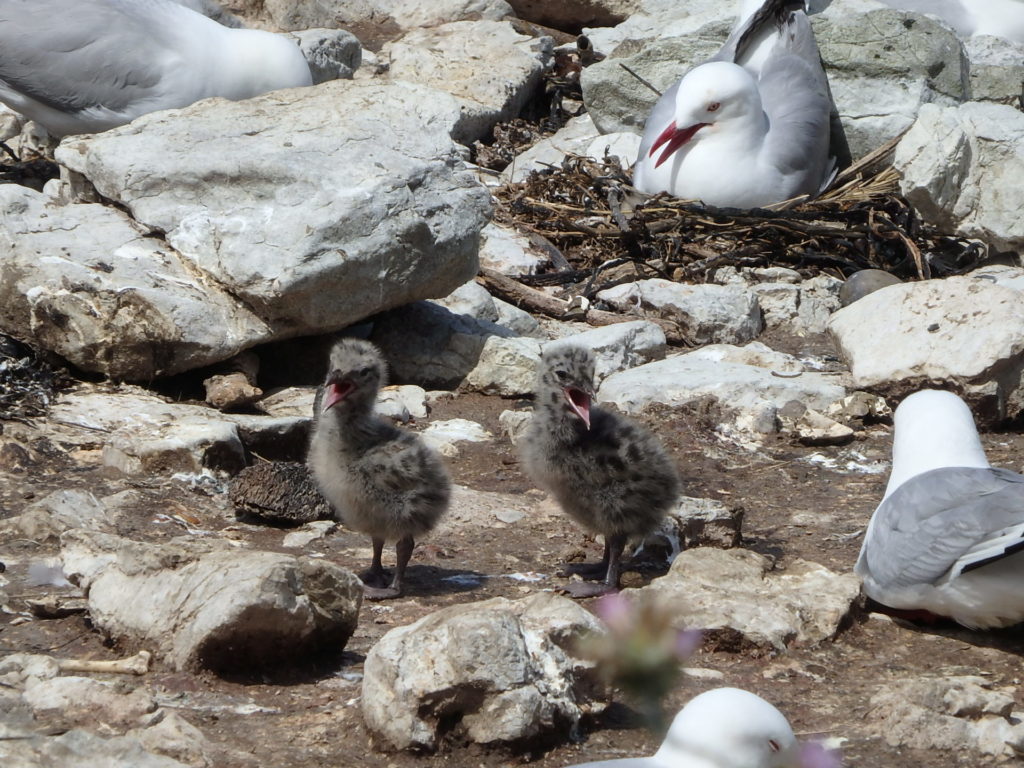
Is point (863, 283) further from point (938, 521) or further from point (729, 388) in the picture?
point (938, 521)

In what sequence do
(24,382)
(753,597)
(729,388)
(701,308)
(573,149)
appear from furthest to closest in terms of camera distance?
(573,149)
(701,308)
(729,388)
(24,382)
(753,597)

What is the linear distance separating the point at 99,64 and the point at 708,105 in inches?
160

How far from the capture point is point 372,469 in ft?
15.6

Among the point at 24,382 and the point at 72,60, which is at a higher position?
the point at 72,60

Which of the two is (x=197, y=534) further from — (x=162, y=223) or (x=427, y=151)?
(x=427, y=151)

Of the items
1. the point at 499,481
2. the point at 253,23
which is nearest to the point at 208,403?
the point at 499,481

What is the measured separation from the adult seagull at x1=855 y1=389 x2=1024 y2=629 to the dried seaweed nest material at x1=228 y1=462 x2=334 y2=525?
2.00 m

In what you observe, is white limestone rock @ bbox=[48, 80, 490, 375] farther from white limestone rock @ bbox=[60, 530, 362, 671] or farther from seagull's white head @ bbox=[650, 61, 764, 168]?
seagull's white head @ bbox=[650, 61, 764, 168]

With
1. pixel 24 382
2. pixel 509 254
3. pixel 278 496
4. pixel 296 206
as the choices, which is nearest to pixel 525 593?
pixel 278 496

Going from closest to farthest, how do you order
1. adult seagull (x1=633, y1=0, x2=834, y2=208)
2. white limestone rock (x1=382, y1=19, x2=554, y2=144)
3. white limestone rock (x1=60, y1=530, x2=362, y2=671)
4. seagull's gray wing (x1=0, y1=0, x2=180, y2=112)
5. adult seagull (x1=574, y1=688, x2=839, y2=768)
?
adult seagull (x1=574, y1=688, x2=839, y2=768) < white limestone rock (x1=60, y1=530, x2=362, y2=671) < seagull's gray wing (x1=0, y1=0, x2=180, y2=112) < adult seagull (x1=633, y1=0, x2=834, y2=208) < white limestone rock (x1=382, y1=19, x2=554, y2=144)

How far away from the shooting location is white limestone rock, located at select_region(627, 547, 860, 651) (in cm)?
417

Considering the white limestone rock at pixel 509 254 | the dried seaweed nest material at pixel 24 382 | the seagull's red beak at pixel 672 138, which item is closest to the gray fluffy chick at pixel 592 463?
the dried seaweed nest material at pixel 24 382

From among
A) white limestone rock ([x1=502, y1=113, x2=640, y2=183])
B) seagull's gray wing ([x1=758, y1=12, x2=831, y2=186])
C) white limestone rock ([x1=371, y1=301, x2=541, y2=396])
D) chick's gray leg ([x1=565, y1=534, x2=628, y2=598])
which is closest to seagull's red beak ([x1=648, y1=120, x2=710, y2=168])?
seagull's gray wing ([x1=758, y1=12, x2=831, y2=186])

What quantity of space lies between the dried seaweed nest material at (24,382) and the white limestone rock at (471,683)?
3.08 metres
